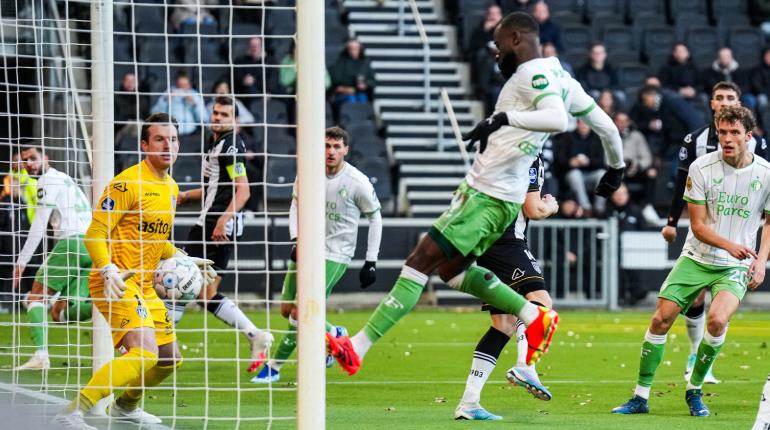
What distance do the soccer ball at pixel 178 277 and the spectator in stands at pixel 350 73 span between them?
564 inches

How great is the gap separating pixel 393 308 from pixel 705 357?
2.86 meters

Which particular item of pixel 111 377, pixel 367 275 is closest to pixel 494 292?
pixel 111 377

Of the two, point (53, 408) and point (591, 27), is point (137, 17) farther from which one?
point (53, 408)

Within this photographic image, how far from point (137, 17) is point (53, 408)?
1532cm

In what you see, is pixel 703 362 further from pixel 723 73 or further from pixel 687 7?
pixel 687 7

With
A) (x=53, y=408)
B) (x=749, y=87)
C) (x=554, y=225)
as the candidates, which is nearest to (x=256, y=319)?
(x=554, y=225)

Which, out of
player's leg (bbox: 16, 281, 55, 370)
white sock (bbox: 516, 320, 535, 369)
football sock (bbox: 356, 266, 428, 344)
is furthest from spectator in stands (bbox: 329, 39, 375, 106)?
football sock (bbox: 356, 266, 428, 344)

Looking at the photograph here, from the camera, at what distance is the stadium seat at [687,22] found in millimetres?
26547

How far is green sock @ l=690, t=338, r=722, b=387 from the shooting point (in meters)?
9.51

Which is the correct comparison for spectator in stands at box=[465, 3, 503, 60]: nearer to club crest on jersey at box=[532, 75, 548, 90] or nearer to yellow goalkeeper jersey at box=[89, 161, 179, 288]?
yellow goalkeeper jersey at box=[89, 161, 179, 288]

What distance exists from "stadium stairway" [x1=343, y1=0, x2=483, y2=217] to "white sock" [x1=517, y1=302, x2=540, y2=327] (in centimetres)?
1505

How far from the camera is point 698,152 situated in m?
11.2

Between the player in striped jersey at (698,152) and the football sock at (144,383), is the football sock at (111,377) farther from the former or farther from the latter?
the player in striped jersey at (698,152)

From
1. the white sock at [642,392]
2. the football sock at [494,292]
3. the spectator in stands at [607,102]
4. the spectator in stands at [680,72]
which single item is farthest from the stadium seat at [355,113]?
the football sock at [494,292]
